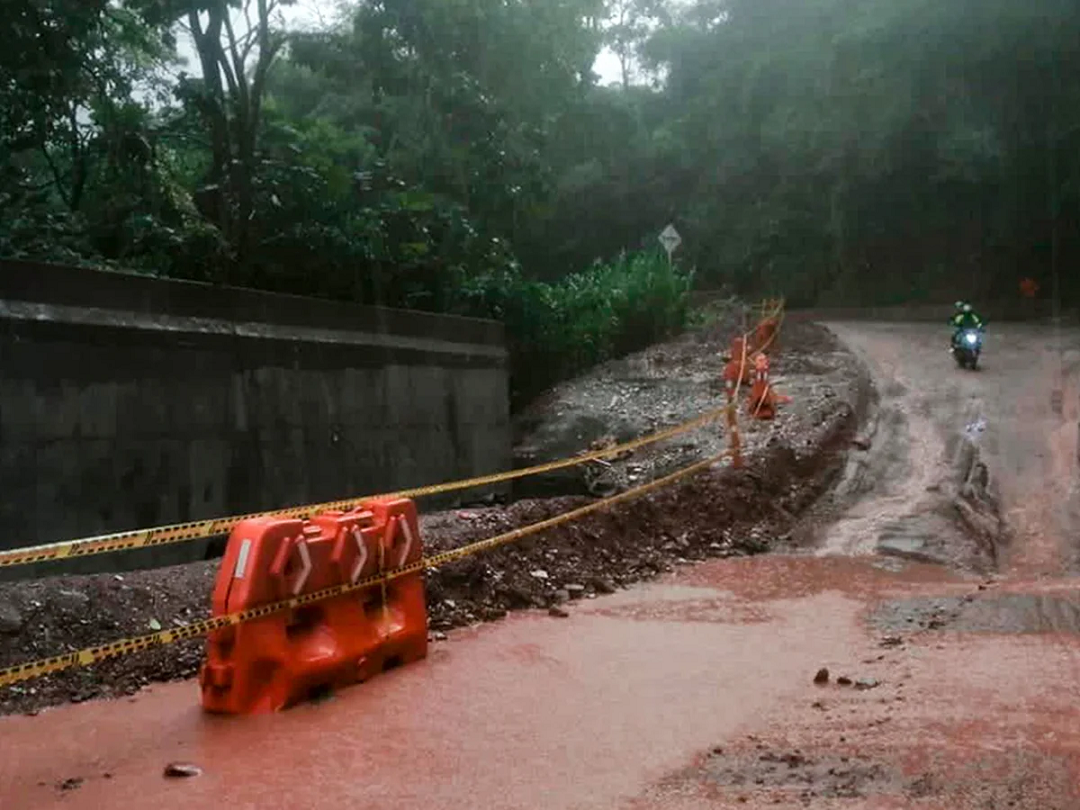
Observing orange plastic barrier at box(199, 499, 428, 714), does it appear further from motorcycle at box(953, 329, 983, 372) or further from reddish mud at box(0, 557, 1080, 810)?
motorcycle at box(953, 329, 983, 372)

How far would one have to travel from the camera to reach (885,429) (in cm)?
1803

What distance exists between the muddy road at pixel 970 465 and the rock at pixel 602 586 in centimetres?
320

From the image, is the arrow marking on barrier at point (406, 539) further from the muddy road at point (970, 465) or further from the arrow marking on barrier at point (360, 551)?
the muddy road at point (970, 465)

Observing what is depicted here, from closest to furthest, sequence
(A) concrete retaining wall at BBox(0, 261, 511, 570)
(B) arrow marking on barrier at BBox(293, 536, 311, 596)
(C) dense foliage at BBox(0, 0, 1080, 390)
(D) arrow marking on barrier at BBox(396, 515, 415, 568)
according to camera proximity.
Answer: (B) arrow marking on barrier at BBox(293, 536, 311, 596) < (D) arrow marking on barrier at BBox(396, 515, 415, 568) < (A) concrete retaining wall at BBox(0, 261, 511, 570) < (C) dense foliage at BBox(0, 0, 1080, 390)

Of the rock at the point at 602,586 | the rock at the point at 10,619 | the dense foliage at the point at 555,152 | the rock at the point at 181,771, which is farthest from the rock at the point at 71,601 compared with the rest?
the dense foliage at the point at 555,152

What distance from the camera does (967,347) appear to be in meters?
22.2

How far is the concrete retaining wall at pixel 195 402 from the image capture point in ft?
31.4

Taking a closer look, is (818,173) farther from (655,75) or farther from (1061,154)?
(655,75)

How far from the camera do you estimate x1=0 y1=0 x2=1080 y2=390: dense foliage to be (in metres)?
13.7

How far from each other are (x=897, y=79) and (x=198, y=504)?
26685mm

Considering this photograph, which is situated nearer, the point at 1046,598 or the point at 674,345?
the point at 1046,598

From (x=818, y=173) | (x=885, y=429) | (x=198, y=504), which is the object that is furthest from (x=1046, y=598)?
(x=818, y=173)

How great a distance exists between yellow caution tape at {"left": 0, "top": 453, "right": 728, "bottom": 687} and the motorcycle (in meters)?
13.3

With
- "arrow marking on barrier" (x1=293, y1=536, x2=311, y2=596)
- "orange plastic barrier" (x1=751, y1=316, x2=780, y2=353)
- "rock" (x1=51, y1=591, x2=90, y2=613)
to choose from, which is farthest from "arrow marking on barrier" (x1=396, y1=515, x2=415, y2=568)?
"orange plastic barrier" (x1=751, y1=316, x2=780, y2=353)
